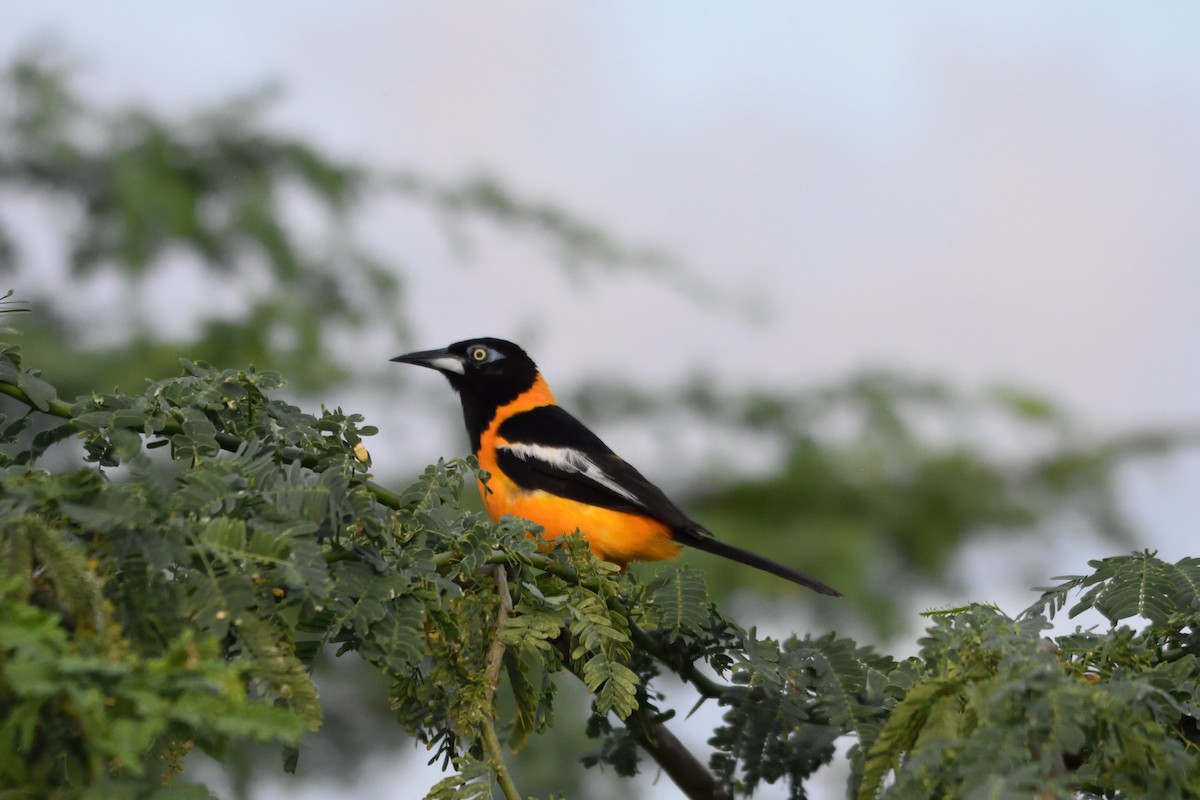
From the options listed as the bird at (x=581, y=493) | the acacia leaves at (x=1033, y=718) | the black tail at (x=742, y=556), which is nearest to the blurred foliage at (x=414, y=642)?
the acacia leaves at (x=1033, y=718)

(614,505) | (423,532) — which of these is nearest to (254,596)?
(423,532)

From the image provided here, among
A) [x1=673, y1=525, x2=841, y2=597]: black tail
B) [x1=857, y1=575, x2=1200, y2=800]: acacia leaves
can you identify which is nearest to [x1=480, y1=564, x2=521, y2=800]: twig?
[x1=857, y1=575, x2=1200, y2=800]: acacia leaves

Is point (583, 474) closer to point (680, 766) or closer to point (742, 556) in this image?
point (742, 556)

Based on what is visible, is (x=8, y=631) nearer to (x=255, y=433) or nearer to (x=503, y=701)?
(x=255, y=433)

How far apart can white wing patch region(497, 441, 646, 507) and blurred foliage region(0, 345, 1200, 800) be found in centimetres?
170

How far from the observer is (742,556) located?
3.63 m

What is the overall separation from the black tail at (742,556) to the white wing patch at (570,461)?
0.75 feet

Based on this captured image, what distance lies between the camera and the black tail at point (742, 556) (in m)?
3.35

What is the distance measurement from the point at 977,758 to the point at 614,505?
8.96 feet

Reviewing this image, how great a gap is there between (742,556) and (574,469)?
0.71 meters

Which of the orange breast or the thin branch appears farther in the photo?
the orange breast

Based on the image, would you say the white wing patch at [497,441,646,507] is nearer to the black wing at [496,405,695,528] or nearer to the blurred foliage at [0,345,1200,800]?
the black wing at [496,405,695,528]

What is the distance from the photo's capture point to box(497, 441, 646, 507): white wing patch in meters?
3.97

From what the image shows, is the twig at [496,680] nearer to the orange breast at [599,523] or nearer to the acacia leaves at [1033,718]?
the acacia leaves at [1033,718]
